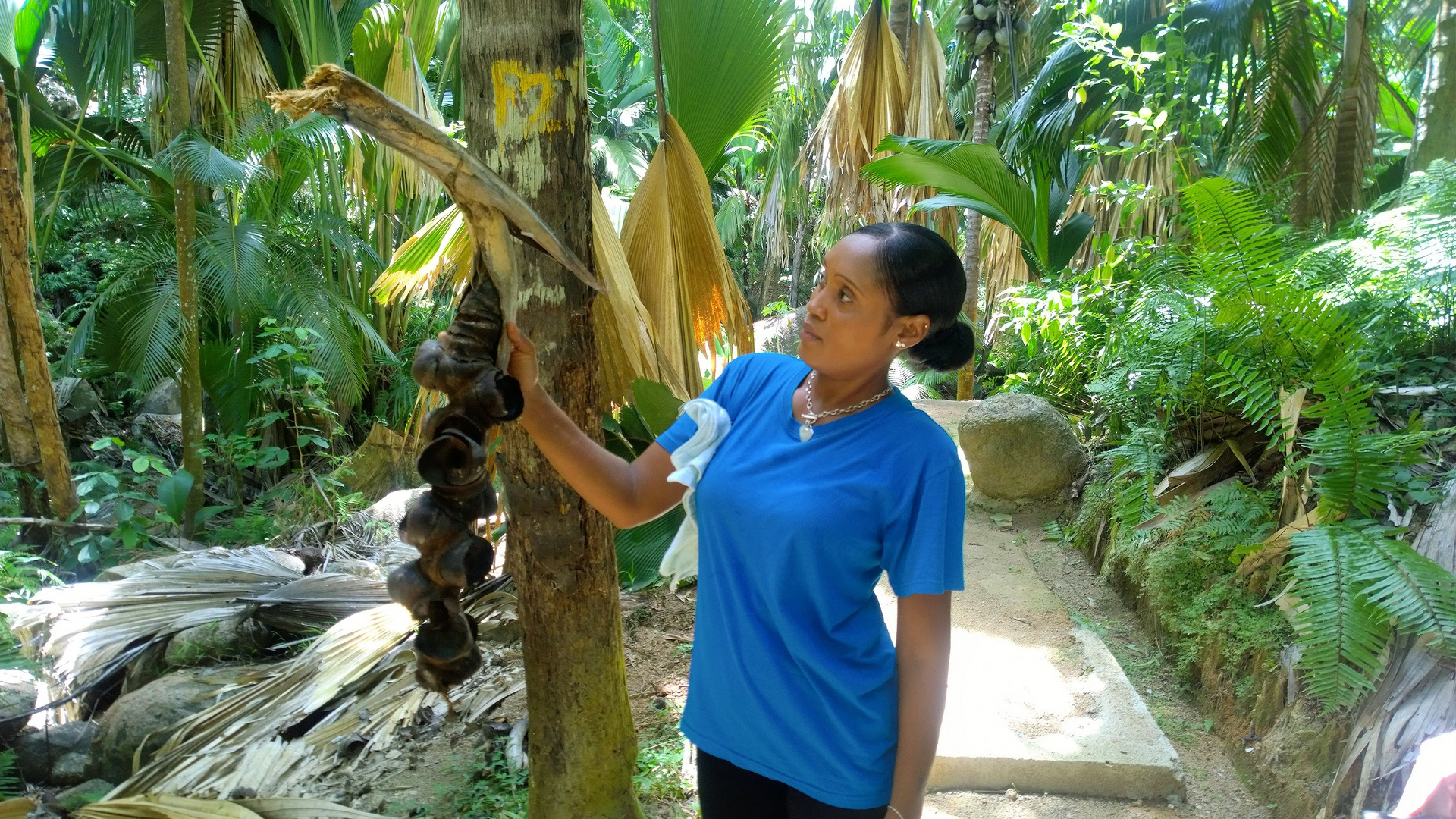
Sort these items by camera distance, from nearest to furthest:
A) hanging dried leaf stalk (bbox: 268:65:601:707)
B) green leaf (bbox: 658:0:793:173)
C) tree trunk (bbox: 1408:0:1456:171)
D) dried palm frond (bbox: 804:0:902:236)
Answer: hanging dried leaf stalk (bbox: 268:65:601:707), green leaf (bbox: 658:0:793:173), tree trunk (bbox: 1408:0:1456:171), dried palm frond (bbox: 804:0:902:236)

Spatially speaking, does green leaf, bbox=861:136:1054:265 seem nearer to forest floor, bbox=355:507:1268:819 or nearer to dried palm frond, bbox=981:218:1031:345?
dried palm frond, bbox=981:218:1031:345

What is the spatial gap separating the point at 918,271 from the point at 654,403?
1.61 metres

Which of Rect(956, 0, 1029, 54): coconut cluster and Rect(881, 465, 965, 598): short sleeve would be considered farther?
Rect(956, 0, 1029, 54): coconut cluster

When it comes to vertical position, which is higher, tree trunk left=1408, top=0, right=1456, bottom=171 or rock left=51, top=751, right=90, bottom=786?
tree trunk left=1408, top=0, right=1456, bottom=171

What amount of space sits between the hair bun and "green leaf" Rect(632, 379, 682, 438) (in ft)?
4.36

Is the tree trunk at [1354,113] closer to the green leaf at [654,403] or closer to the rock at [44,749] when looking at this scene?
the green leaf at [654,403]

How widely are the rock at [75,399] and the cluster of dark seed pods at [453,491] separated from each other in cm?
868

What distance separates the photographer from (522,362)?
152cm

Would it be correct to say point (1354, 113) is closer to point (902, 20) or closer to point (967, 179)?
point (967, 179)

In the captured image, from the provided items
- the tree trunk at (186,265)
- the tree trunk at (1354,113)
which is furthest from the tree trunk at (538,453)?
the tree trunk at (1354,113)

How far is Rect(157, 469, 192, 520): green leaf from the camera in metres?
Answer: 5.57

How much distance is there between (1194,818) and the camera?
118 inches

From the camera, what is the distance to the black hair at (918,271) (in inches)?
→ 60.7

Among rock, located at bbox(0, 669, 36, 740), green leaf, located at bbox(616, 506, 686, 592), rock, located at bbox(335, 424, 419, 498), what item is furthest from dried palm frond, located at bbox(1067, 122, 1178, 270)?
rock, located at bbox(0, 669, 36, 740)
